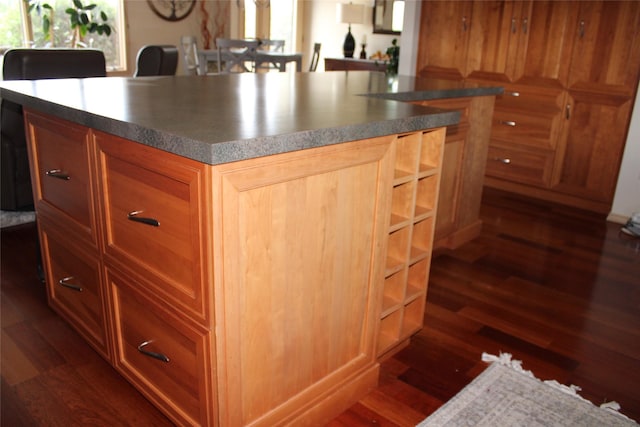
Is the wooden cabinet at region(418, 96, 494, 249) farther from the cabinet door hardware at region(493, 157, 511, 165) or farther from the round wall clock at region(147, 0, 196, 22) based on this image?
the round wall clock at region(147, 0, 196, 22)

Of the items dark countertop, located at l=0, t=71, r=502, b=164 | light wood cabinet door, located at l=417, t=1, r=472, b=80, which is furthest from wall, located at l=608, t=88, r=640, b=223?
dark countertop, located at l=0, t=71, r=502, b=164

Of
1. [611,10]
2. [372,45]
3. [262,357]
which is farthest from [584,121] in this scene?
[372,45]

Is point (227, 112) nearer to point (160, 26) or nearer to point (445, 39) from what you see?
point (445, 39)

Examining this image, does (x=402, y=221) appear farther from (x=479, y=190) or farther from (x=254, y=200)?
(x=479, y=190)

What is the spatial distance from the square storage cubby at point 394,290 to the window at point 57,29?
589cm

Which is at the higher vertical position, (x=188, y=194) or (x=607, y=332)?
(x=188, y=194)

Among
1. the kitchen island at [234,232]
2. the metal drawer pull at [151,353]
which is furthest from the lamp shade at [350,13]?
the metal drawer pull at [151,353]

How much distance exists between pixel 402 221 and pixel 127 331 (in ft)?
2.99

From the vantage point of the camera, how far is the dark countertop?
3.81 ft

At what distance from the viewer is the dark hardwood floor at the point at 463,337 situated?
5.49 ft

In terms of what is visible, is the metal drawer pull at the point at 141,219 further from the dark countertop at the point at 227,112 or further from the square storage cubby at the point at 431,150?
the square storage cubby at the point at 431,150

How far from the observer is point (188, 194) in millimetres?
1196

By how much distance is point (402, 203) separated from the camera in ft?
5.85

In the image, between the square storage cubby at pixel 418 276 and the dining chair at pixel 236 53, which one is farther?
the dining chair at pixel 236 53
